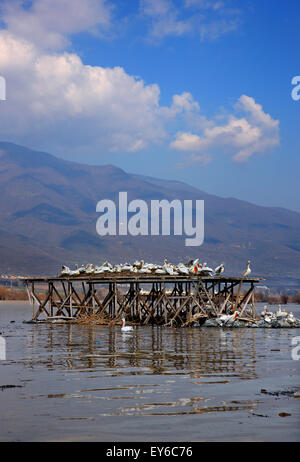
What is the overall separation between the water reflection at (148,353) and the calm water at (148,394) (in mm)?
42

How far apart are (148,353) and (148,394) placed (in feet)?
37.3

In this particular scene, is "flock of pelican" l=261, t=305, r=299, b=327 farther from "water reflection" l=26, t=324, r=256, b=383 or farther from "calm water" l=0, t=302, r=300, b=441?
"calm water" l=0, t=302, r=300, b=441

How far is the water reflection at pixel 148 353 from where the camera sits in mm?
24266

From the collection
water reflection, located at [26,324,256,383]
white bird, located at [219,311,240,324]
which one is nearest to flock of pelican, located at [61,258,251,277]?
white bird, located at [219,311,240,324]

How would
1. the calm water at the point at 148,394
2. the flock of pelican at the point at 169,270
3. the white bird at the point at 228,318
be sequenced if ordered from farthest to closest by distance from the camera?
the flock of pelican at the point at 169,270 → the white bird at the point at 228,318 → the calm water at the point at 148,394

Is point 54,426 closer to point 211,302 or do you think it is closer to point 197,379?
point 197,379

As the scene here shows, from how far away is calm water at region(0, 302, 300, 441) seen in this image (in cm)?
1445

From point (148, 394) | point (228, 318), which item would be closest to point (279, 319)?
point (228, 318)

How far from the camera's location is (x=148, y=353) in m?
29.9

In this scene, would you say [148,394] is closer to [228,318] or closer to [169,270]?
[228,318]

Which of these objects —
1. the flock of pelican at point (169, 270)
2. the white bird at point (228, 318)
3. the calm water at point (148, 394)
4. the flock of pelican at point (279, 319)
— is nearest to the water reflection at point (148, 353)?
the calm water at point (148, 394)

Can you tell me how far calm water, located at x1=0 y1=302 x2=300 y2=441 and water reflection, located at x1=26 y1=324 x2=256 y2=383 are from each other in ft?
0.14

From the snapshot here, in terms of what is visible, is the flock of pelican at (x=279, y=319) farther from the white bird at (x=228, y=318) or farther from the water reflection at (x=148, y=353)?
the water reflection at (x=148, y=353)

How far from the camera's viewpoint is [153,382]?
68.0 feet
